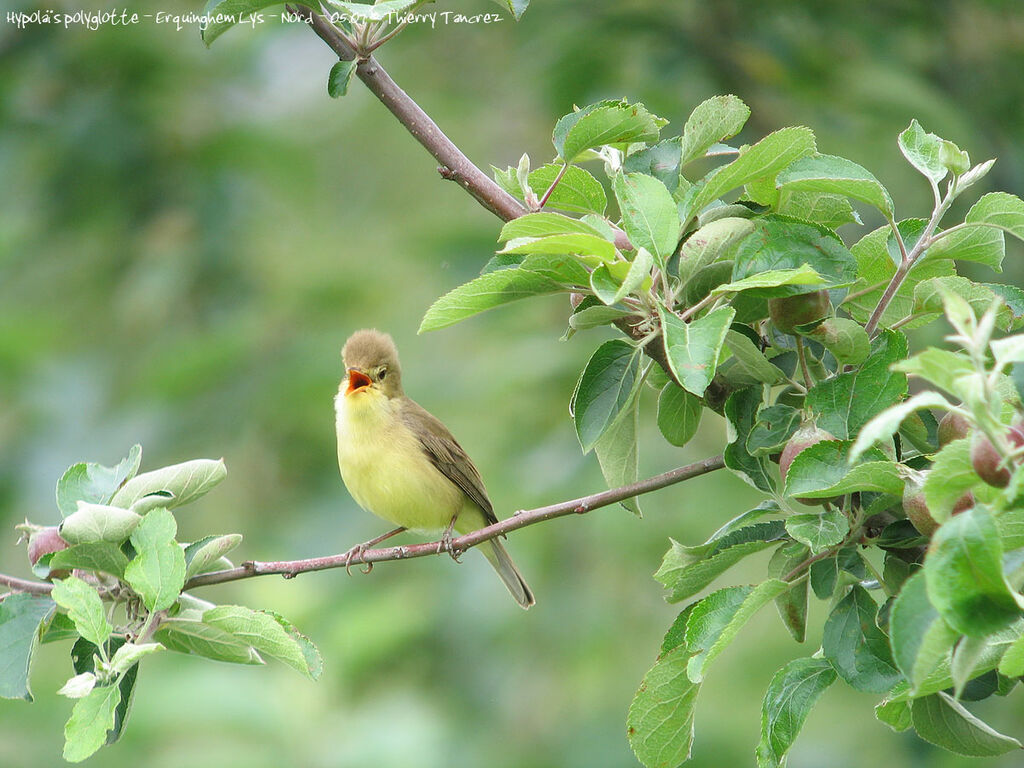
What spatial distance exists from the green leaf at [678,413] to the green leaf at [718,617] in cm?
43

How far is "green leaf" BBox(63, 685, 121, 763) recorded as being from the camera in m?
2.14

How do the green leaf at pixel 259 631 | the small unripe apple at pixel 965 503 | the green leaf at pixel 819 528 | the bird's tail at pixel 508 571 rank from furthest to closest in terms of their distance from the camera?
the bird's tail at pixel 508 571
the green leaf at pixel 259 631
the green leaf at pixel 819 528
the small unripe apple at pixel 965 503

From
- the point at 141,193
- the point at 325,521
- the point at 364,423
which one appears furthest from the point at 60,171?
the point at 364,423

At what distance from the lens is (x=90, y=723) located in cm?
218

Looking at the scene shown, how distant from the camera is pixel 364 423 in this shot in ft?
15.6

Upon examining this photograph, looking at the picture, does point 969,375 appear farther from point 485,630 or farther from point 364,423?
point 485,630

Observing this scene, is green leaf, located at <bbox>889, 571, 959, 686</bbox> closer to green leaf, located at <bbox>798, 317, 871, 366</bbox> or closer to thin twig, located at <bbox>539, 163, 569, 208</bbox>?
green leaf, located at <bbox>798, 317, 871, 366</bbox>

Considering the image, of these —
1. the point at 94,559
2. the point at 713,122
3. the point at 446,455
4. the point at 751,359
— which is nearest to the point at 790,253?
the point at 751,359

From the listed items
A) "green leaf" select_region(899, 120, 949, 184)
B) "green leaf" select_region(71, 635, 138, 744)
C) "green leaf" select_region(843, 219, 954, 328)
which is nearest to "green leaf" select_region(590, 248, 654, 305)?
"green leaf" select_region(843, 219, 954, 328)

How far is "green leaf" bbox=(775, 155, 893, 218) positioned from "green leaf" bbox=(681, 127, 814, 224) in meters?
0.03

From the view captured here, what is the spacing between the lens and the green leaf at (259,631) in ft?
7.61

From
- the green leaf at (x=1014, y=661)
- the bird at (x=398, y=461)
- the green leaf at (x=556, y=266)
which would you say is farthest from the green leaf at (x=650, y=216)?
the bird at (x=398, y=461)

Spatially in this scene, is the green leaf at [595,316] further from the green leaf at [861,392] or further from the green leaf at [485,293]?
the green leaf at [861,392]

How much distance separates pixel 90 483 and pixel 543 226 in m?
1.33
